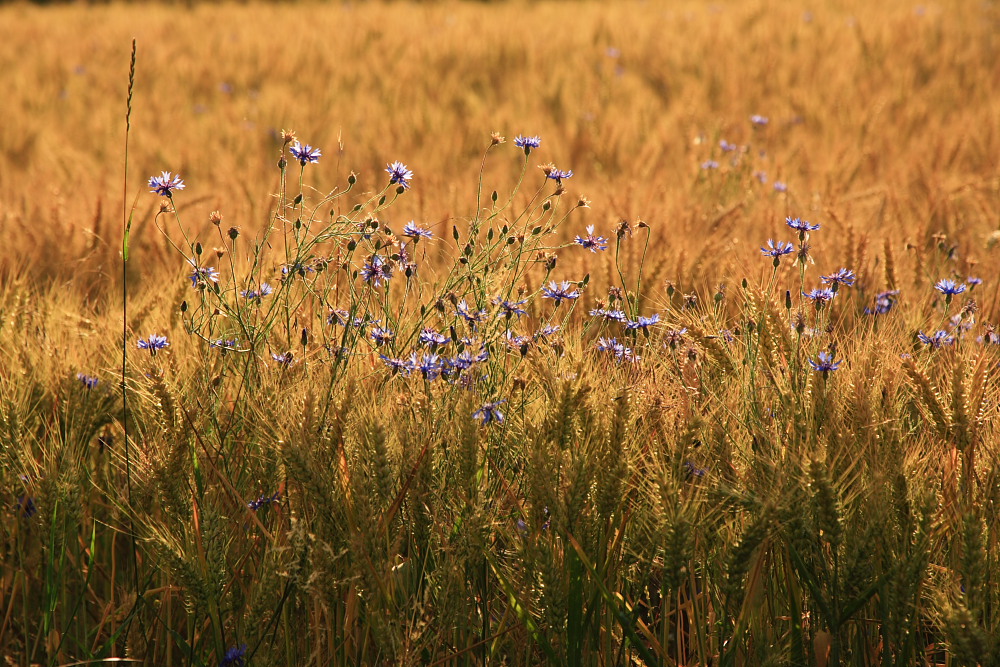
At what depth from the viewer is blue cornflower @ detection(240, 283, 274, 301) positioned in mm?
1540

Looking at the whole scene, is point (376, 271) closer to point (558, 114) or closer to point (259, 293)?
point (259, 293)

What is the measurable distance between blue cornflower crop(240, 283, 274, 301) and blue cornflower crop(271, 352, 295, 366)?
10 centimetres

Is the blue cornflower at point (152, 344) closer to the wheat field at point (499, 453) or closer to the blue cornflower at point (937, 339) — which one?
the wheat field at point (499, 453)

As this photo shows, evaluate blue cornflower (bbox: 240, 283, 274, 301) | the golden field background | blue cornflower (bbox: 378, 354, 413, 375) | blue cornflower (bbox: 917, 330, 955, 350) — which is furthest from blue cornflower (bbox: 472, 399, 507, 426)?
blue cornflower (bbox: 917, 330, 955, 350)

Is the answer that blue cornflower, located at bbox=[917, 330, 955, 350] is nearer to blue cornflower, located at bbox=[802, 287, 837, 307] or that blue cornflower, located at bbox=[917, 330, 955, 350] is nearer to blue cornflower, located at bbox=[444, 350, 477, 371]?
blue cornflower, located at bbox=[802, 287, 837, 307]

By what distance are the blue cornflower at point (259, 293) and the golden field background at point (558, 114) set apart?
0.38 metres

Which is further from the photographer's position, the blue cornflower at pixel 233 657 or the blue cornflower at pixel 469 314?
the blue cornflower at pixel 469 314

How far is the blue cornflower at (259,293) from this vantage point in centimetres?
154

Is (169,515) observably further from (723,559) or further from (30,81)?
(30,81)

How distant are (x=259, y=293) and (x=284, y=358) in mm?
122

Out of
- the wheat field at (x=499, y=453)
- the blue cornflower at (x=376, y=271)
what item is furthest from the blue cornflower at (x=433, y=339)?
the blue cornflower at (x=376, y=271)

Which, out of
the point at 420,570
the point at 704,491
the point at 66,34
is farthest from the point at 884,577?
the point at 66,34

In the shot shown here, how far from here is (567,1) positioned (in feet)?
33.8

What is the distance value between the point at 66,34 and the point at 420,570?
8494 millimetres
